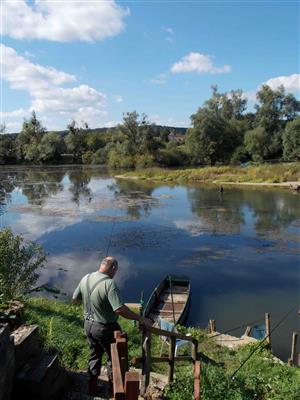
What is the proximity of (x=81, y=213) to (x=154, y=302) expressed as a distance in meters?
21.4

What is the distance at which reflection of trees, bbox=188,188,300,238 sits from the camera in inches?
1164

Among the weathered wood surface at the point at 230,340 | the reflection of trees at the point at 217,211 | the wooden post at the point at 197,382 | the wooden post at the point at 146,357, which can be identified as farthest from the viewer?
the reflection of trees at the point at 217,211

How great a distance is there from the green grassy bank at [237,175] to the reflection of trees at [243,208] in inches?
309

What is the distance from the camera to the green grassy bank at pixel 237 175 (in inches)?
2162

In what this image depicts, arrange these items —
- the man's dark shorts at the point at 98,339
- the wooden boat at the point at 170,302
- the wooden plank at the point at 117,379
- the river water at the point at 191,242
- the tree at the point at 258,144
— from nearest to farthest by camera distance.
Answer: the wooden plank at the point at 117,379, the man's dark shorts at the point at 98,339, the wooden boat at the point at 170,302, the river water at the point at 191,242, the tree at the point at 258,144

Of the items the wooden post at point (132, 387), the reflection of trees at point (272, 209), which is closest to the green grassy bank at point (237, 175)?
the reflection of trees at point (272, 209)

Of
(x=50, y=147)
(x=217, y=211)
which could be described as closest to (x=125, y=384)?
(x=217, y=211)

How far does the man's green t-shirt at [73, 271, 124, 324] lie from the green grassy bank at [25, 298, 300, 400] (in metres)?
1.29

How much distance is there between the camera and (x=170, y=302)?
14836 millimetres

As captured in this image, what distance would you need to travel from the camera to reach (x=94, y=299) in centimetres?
527

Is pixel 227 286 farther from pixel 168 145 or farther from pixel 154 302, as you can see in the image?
pixel 168 145

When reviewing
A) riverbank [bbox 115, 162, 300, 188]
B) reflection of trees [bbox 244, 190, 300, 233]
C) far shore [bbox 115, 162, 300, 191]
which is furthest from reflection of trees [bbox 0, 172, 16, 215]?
reflection of trees [bbox 244, 190, 300, 233]

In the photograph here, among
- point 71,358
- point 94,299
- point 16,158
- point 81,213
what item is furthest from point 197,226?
point 16,158

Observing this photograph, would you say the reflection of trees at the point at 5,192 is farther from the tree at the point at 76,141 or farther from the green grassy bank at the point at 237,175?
the tree at the point at 76,141
